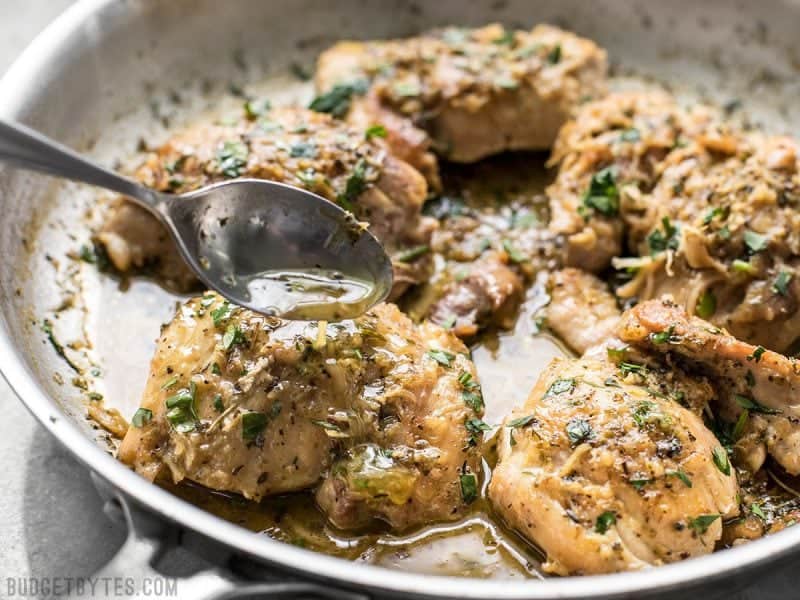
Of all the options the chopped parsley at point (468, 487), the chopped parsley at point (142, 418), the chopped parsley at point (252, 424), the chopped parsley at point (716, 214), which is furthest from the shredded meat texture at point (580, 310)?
the chopped parsley at point (142, 418)

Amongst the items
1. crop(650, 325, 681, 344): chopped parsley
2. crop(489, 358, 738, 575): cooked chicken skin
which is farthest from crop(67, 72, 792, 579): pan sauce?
crop(650, 325, 681, 344): chopped parsley

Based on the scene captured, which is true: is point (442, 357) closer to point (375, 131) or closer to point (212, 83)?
point (375, 131)

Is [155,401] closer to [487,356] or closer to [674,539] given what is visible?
[487,356]

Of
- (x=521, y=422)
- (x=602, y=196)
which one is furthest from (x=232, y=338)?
(x=602, y=196)

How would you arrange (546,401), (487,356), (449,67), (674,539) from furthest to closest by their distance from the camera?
(449,67) < (487,356) < (546,401) < (674,539)

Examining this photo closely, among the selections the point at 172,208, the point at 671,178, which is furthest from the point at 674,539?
the point at 172,208

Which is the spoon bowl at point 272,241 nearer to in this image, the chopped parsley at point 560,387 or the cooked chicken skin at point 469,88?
the chopped parsley at point 560,387
